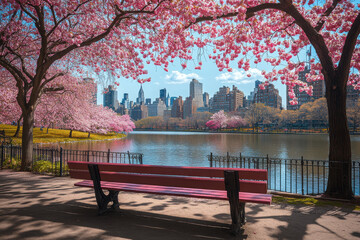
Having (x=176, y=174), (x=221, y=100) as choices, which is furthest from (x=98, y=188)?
(x=221, y=100)

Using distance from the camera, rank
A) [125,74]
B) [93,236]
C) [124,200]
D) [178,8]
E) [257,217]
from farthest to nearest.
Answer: [125,74] < [178,8] < [124,200] < [257,217] < [93,236]

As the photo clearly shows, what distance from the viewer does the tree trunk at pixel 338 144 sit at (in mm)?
7129

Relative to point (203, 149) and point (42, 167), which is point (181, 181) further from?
point (203, 149)

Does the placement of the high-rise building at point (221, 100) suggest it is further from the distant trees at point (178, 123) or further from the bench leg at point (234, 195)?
the bench leg at point (234, 195)

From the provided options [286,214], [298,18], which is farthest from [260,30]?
[286,214]

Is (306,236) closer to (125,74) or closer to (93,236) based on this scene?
(93,236)

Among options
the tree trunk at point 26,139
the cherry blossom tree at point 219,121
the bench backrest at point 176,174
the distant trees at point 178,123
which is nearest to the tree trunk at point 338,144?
the bench backrest at point 176,174

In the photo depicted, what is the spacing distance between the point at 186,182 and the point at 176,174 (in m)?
0.46

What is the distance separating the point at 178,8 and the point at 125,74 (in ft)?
19.5

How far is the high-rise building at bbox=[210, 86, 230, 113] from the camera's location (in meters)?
179


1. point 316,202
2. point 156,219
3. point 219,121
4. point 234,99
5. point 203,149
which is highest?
point 234,99

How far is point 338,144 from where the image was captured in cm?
732

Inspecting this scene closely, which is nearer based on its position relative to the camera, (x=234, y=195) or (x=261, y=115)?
(x=234, y=195)

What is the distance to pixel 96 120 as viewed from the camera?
164ft
